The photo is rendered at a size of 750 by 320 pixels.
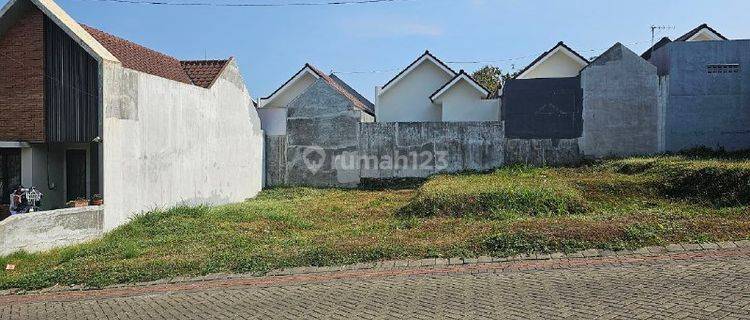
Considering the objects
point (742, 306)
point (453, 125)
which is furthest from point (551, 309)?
point (453, 125)

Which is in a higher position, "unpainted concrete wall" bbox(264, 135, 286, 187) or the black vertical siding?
the black vertical siding

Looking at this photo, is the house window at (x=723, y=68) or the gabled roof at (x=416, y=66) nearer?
the house window at (x=723, y=68)

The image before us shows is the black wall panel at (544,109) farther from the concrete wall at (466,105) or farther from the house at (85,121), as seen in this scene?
the house at (85,121)

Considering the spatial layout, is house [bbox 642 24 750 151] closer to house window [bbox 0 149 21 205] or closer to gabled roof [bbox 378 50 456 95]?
gabled roof [bbox 378 50 456 95]

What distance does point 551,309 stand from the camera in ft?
17.7

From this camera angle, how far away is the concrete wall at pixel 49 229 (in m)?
9.72

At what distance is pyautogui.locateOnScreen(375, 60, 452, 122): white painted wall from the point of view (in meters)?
25.5

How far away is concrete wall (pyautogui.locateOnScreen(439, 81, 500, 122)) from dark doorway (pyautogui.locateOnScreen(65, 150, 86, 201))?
14518 millimetres

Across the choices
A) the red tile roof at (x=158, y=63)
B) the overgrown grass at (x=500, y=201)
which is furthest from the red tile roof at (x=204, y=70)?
the overgrown grass at (x=500, y=201)

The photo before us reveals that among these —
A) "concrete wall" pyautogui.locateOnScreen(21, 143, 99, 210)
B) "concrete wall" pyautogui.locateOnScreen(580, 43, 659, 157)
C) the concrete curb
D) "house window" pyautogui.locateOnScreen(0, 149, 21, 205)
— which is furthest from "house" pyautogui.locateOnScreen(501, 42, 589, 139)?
"house window" pyautogui.locateOnScreen(0, 149, 21, 205)

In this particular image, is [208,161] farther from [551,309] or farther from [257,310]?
[551,309]

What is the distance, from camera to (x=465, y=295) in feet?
20.3

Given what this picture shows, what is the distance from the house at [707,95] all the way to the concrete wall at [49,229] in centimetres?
1720

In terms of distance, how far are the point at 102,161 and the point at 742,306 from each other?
35.9 ft
